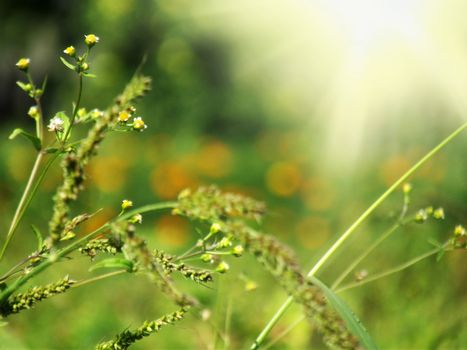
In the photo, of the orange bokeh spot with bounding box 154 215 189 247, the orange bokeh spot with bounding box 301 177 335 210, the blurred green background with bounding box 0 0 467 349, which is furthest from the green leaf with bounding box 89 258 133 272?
the orange bokeh spot with bounding box 301 177 335 210

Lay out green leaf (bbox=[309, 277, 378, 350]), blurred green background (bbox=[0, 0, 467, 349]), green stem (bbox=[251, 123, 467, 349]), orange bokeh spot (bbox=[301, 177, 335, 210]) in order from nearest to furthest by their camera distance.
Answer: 1. green leaf (bbox=[309, 277, 378, 350])
2. green stem (bbox=[251, 123, 467, 349])
3. blurred green background (bbox=[0, 0, 467, 349])
4. orange bokeh spot (bbox=[301, 177, 335, 210])

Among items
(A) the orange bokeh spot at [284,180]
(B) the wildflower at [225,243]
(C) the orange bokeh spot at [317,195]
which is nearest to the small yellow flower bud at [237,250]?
(B) the wildflower at [225,243]

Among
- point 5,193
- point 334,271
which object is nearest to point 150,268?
point 334,271

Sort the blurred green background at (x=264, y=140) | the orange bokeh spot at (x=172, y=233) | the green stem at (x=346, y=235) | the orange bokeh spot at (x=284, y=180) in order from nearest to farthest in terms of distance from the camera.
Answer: the green stem at (x=346, y=235), the blurred green background at (x=264, y=140), the orange bokeh spot at (x=172, y=233), the orange bokeh spot at (x=284, y=180)

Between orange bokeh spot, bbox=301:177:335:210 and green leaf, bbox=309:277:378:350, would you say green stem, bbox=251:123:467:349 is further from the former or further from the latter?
orange bokeh spot, bbox=301:177:335:210

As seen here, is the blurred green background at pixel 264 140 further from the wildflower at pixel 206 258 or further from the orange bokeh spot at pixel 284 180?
the wildflower at pixel 206 258

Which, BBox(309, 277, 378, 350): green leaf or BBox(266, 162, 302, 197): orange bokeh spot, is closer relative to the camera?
BBox(309, 277, 378, 350): green leaf

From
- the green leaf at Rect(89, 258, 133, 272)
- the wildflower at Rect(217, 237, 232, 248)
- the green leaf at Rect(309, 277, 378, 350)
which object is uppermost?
the green leaf at Rect(89, 258, 133, 272)

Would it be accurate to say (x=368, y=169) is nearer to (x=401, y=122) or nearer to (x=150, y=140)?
(x=150, y=140)

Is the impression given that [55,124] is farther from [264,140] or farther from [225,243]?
[264,140]

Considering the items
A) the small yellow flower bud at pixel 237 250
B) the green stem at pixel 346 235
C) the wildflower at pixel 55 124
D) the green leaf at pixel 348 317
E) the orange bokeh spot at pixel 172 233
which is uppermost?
the orange bokeh spot at pixel 172 233

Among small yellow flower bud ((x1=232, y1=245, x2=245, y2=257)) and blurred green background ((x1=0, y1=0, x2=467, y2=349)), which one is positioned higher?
blurred green background ((x1=0, y1=0, x2=467, y2=349))
